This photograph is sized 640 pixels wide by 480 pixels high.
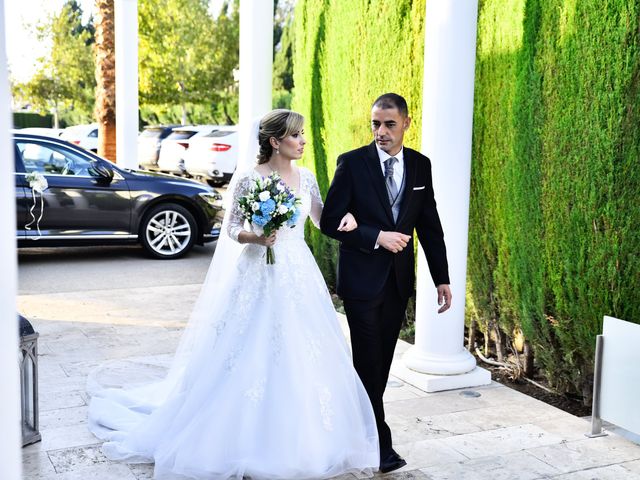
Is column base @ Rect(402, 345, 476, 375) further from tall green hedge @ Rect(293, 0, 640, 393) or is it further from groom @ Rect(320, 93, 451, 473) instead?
groom @ Rect(320, 93, 451, 473)

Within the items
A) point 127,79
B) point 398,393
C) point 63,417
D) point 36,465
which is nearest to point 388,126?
point 398,393

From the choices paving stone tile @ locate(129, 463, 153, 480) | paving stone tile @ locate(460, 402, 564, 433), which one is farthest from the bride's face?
paving stone tile @ locate(460, 402, 564, 433)

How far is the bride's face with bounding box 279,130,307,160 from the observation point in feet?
14.9

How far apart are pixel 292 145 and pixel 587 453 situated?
247cm

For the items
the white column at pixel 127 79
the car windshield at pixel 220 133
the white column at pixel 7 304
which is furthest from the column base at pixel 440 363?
the car windshield at pixel 220 133

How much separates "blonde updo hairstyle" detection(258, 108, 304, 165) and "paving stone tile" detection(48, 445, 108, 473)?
1.96 metres

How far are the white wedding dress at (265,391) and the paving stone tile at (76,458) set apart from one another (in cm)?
7

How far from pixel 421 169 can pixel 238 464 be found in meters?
1.82

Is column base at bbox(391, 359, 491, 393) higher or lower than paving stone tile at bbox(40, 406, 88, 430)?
higher

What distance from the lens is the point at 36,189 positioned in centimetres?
1002

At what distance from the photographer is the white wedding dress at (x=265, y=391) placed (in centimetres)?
415

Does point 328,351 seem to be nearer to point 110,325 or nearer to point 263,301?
point 263,301

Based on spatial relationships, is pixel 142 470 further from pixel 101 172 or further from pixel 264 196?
pixel 101 172

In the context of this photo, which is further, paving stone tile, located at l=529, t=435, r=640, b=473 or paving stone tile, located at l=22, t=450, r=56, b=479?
paving stone tile, located at l=529, t=435, r=640, b=473
